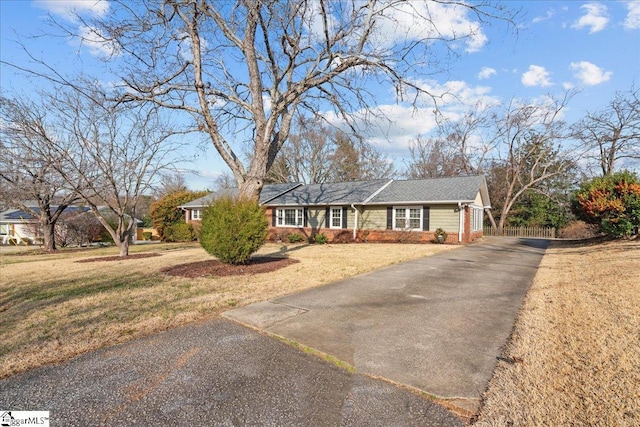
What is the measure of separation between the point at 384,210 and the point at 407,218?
148 centimetres

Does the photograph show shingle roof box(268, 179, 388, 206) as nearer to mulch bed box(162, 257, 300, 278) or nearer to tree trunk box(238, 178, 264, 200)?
tree trunk box(238, 178, 264, 200)

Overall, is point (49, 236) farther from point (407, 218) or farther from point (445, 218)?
point (445, 218)

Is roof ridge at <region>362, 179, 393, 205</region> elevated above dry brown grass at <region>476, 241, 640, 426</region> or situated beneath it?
Answer: elevated above

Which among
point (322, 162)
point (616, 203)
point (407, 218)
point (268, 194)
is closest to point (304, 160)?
point (322, 162)

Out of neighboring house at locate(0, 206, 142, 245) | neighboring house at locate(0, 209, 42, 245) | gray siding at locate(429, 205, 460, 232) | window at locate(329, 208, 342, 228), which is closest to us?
gray siding at locate(429, 205, 460, 232)

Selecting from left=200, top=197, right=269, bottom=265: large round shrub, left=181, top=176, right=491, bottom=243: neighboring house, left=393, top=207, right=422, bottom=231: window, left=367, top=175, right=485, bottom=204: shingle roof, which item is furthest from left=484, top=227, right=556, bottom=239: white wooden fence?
left=200, top=197, right=269, bottom=265: large round shrub

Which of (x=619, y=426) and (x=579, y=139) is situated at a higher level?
(x=579, y=139)

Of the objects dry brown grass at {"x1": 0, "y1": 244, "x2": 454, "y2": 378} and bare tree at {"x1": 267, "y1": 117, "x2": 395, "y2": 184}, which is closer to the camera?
dry brown grass at {"x1": 0, "y1": 244, "x2": 454, "y2": 378}

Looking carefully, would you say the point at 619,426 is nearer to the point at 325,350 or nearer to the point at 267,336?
the point at 325,350

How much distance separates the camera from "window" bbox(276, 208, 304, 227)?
22.6 metres

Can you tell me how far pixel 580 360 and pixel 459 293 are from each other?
10.1 feet

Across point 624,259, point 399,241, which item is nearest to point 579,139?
point 399,241

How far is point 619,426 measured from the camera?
2252 mm

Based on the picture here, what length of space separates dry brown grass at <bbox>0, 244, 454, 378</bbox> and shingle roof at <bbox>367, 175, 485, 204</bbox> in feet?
31.4
